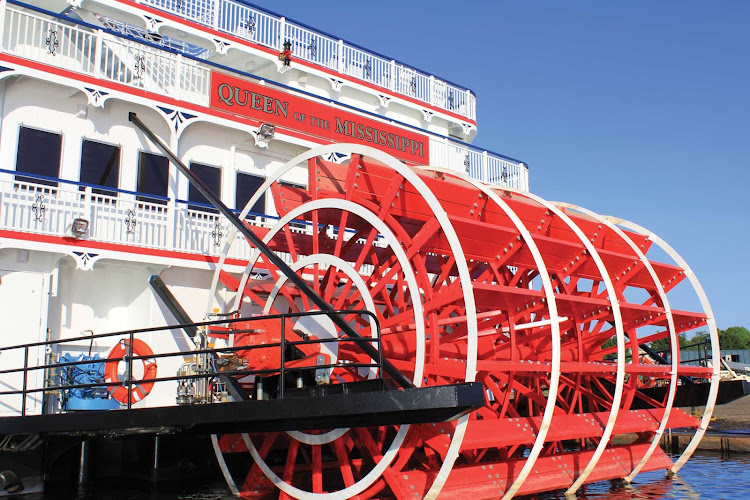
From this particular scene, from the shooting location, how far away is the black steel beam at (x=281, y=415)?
17.9ft

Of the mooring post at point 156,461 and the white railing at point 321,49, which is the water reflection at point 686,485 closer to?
the mooring post at point 156,461

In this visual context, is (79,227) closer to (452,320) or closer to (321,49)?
(452,320)

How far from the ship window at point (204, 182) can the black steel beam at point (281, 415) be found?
3681 millimetres

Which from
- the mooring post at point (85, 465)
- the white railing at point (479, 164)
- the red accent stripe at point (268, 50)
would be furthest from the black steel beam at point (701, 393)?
the mooring post at point (85, 465)

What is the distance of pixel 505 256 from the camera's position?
7852 mm

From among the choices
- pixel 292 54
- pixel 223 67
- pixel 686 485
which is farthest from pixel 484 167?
pixel 686 485

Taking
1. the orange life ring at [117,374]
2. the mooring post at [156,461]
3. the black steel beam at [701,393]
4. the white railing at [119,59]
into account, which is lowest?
the mooring post at [156,461]

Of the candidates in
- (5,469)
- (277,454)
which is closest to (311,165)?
(277,454)

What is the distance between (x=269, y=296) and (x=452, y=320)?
2046mm

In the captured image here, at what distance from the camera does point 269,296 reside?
806cm

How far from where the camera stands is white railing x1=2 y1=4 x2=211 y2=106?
28.7 ft

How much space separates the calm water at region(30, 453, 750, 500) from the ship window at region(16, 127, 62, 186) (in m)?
3.45

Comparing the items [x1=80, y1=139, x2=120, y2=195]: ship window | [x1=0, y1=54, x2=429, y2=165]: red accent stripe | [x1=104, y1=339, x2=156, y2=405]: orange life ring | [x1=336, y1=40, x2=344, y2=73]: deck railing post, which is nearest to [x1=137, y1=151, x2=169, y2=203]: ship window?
[x1=80, y1=139, x2=120, y2=195]: ship window

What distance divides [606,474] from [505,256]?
267 centimetres
